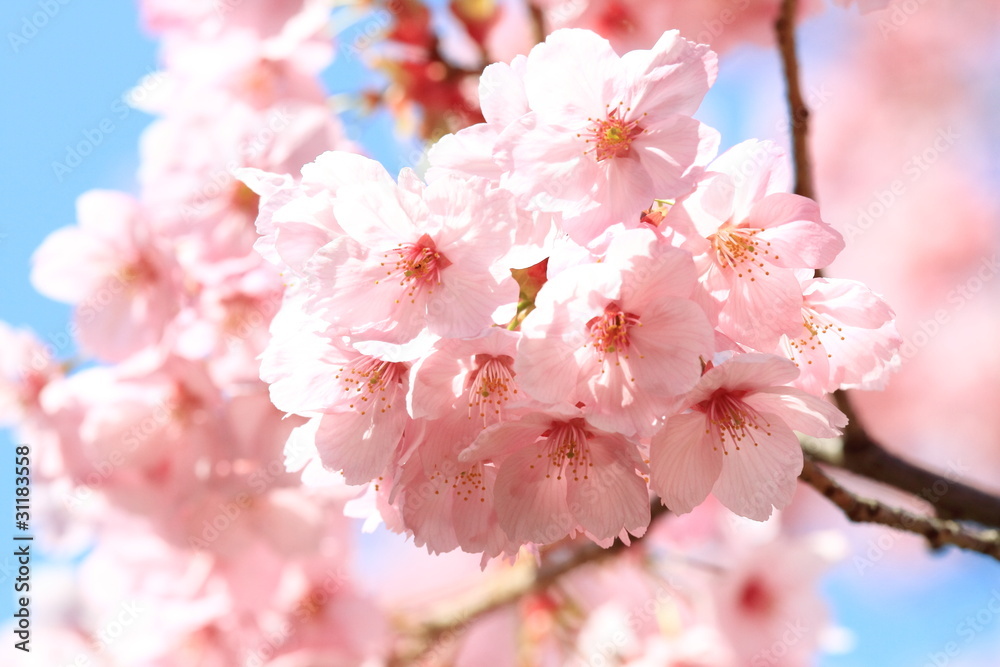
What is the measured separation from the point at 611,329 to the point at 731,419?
0.17m

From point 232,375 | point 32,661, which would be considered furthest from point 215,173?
point 32,661

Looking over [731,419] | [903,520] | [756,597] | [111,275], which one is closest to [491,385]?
[731,419]

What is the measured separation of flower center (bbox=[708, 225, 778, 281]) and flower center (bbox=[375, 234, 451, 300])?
0.28 metres

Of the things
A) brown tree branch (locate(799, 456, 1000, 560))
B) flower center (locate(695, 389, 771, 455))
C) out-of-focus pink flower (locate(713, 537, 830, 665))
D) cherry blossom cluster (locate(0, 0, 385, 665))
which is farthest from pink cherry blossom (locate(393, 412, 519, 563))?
out-of-focus pink flower (locate(713, 537, 830, 665))

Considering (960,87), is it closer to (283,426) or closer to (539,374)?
(283,426)

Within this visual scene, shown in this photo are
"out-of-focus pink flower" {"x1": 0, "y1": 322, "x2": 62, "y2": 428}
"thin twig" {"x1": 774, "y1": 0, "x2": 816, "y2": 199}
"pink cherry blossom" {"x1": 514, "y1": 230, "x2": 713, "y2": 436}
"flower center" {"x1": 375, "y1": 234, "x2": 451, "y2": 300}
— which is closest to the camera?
"pink cherry blossom" {"x1": 514, "y1": 230, "x2": 713, "y2": 436}

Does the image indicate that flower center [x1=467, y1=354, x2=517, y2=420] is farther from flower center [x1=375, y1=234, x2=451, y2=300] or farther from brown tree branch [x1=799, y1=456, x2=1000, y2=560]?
brown tree branch [x1=799, y1=456, x2=1000, y2=560]

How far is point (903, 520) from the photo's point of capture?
120 cm

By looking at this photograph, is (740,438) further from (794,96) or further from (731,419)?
(794,96)

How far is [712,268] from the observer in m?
0.87

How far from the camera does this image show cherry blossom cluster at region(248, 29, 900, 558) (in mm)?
832

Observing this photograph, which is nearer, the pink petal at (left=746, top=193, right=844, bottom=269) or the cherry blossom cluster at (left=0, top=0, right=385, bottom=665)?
the pink petal at (left=746, top=193, right=844, bottom=269)

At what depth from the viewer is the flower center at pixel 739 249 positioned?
2.84ft

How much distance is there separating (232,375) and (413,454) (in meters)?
1.26
